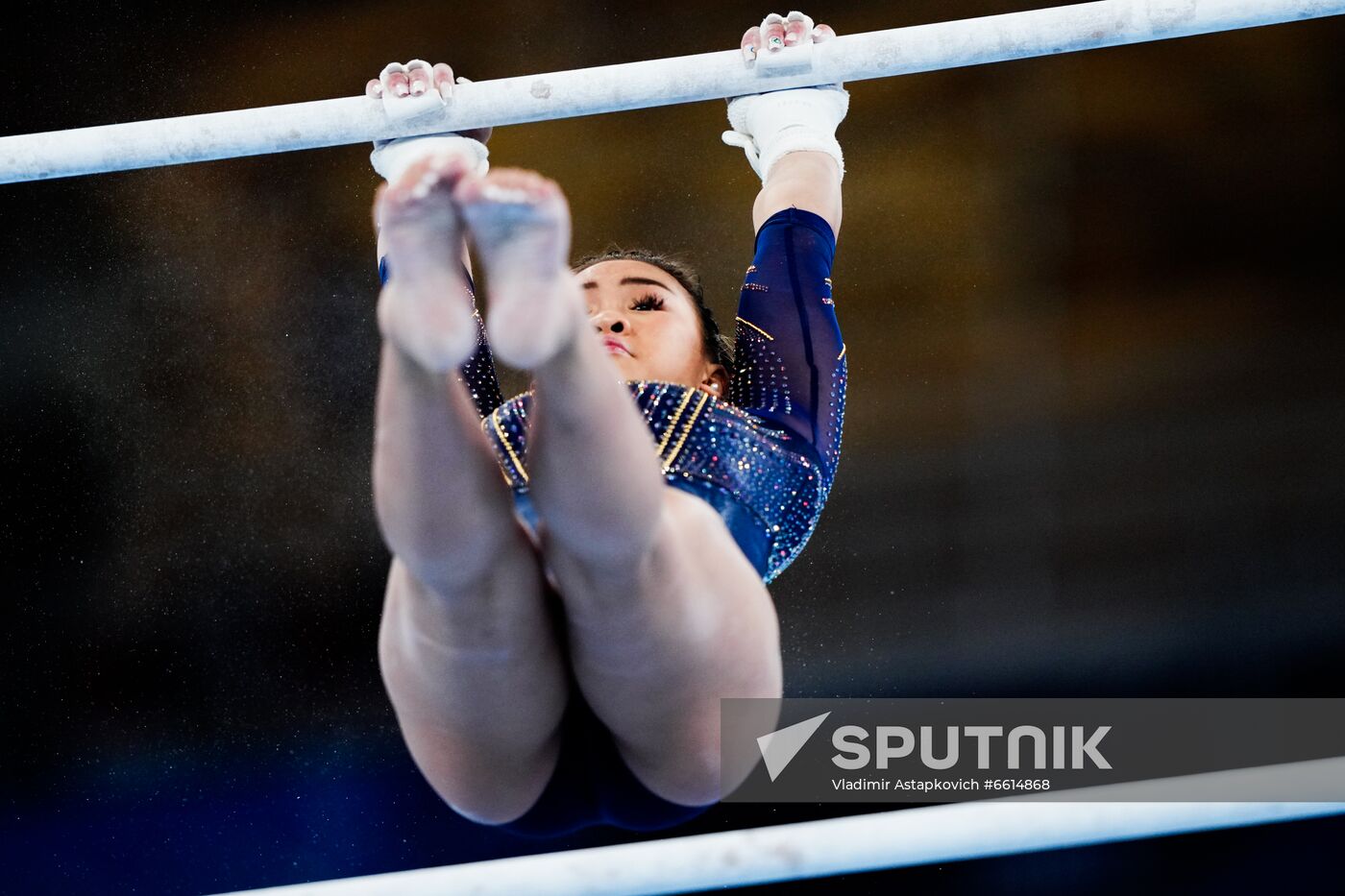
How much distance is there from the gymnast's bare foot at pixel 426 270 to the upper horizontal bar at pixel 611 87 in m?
0.75

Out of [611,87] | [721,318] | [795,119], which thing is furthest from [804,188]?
[721,318]

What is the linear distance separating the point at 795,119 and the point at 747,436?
25.9 inches

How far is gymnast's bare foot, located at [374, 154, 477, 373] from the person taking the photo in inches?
40.2

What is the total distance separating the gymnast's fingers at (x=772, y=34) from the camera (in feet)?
5.91

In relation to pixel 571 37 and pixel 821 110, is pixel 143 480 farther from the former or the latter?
pixel 821 110

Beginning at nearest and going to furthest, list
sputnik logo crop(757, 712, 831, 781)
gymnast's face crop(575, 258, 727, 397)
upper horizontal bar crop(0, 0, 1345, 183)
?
upper horizontal bar crop(0, 0, 1345, 183) → gymnast's face crop(575, 258, 727, 397) → sputnik logo crop(757, 712, 831, 781)

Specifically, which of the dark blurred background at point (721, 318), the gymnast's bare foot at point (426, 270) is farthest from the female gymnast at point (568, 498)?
the dark blurred background at point (721, 318)

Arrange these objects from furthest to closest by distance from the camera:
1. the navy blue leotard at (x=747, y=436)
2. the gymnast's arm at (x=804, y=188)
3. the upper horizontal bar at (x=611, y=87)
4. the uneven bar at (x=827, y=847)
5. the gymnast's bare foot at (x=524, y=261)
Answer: the gymnast's arm at (x=804, y=188) < the upper horizontal bar at (x=611, y=87) < the navy blue leotard at (x=747, y=436) < the uneven bar at (x=827, y=847) < the gymnast's bare foot at (x=524, y=261)

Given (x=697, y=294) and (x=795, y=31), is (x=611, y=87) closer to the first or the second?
(x=795, y=31)

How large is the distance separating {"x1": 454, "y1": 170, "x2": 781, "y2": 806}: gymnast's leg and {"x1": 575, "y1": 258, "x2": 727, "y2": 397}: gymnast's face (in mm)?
519

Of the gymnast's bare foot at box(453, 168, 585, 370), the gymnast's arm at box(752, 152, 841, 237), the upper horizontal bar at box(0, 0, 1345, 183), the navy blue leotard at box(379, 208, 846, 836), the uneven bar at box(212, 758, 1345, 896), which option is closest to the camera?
the gymnast's bare foot at box(453, 168, 585, 370)

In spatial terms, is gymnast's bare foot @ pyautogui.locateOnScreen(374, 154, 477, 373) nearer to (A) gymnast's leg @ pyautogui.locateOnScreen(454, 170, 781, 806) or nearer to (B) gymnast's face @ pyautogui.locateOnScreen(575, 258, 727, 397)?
(A) gymnast's leg @ pyautogui.locateOnScreen(454, 170, 781, 806)

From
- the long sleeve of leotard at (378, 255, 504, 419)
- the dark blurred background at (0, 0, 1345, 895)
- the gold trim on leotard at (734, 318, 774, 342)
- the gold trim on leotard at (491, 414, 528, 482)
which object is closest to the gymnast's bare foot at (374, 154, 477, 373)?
the gold trim on leotard at (491, 414, 528, 482)

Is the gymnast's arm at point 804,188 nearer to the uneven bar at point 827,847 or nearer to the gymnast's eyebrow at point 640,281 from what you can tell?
the gymnast's eyebrow at point 640,281
